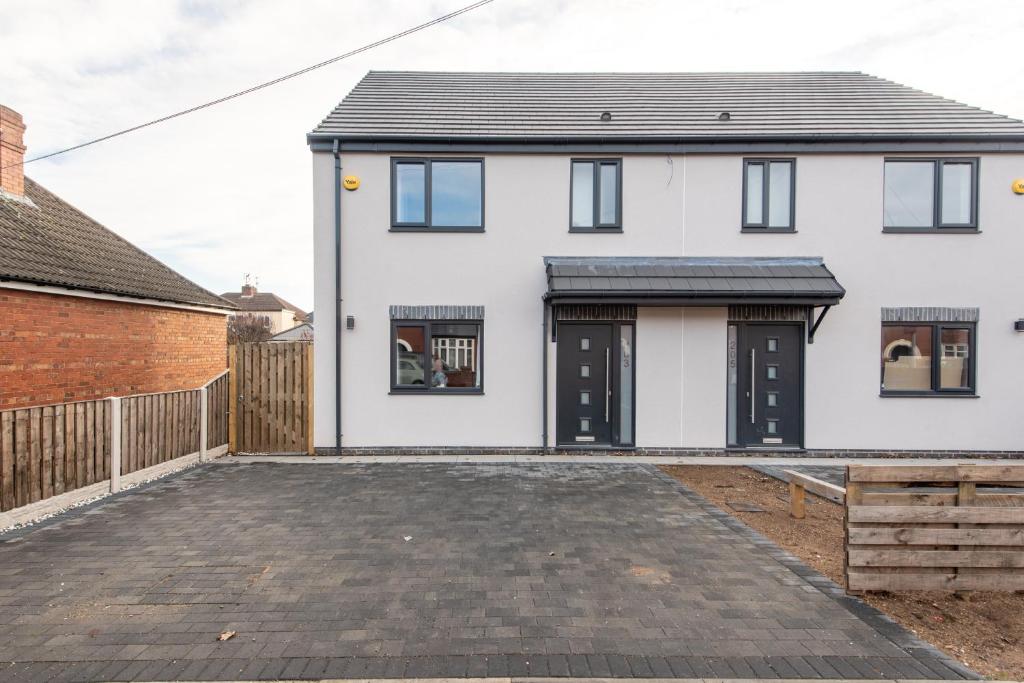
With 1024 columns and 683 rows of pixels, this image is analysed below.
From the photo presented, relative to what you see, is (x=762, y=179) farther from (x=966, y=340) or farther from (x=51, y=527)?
(x=51, y=527)

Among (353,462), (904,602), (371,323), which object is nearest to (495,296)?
(371,323)

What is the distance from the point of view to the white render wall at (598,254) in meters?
8.86

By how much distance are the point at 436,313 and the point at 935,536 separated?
726 centimetres

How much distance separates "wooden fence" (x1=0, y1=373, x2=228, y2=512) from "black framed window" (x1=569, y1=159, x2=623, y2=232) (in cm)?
741

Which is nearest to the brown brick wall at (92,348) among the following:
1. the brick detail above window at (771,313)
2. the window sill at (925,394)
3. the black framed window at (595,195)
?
the black framed window at (595,195)

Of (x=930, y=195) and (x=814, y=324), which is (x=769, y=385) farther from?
(x=930, y=195)

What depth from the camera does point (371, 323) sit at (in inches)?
353

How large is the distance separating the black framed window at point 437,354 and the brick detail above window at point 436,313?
4.4 inches

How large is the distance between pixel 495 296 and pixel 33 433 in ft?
21.3

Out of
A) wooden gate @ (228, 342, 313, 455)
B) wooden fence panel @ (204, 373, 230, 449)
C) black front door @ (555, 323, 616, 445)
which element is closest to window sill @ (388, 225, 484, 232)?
black front door @ (555, 323, 616, 445)

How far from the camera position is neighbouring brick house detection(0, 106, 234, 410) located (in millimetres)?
7062

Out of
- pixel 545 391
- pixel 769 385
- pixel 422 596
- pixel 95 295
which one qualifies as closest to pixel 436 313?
pixel 545 391

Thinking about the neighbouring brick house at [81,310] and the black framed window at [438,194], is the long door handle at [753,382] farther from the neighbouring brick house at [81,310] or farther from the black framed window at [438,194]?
the neighbouring brick house at [81,310]

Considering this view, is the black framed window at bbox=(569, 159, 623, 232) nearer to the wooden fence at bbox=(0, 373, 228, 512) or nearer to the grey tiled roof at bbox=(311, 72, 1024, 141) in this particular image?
the grey tiled roof at bbox=(311, 72, 1024, 141)
